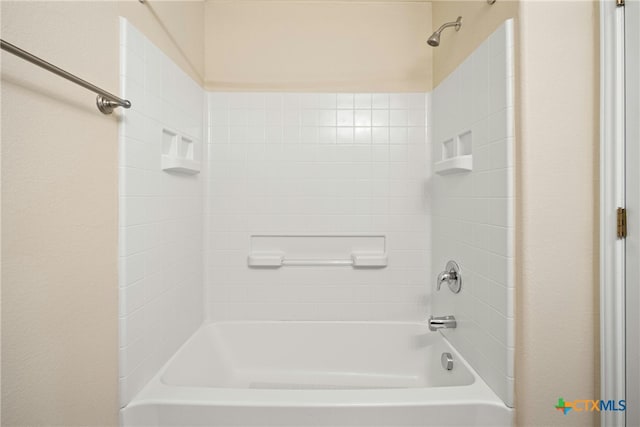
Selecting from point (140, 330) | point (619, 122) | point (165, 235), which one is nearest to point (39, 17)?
point (165, 235)

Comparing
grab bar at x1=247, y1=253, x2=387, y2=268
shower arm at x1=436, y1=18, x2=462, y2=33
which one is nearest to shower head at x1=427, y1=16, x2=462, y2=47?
shower arm at x1=436, y1=18, x2=462, y2=33

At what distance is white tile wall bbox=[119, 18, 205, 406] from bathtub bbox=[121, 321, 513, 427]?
0.14 meters

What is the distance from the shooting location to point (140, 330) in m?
1.37

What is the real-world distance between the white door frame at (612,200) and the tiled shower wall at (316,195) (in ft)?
3.50

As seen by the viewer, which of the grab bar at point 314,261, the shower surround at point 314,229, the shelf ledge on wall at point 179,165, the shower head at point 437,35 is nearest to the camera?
the shelf ledge on wall at point 179,165

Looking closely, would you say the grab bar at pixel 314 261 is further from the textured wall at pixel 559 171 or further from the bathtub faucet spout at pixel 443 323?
the textured wall at pixel 559 171

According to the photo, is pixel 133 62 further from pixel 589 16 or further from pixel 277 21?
pixel 589 16

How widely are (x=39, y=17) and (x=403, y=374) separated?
2.23m

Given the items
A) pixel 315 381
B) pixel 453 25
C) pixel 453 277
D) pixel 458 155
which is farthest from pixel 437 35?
pixel 315 381

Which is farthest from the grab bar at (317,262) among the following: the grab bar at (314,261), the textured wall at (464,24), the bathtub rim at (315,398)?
the textured wall at (464,24)

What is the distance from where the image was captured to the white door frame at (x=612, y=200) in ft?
3.77

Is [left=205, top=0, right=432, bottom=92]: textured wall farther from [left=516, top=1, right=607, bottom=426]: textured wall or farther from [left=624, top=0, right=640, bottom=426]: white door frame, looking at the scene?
[left=624, top=0, right=640, bottom=426]: white door frame

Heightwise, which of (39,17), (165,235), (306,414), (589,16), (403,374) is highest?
(589,16)

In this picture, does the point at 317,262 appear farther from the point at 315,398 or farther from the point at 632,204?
the point at 632,204
